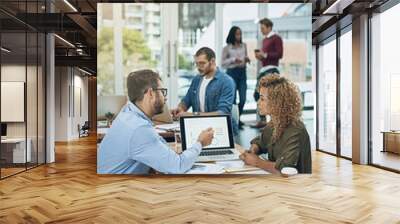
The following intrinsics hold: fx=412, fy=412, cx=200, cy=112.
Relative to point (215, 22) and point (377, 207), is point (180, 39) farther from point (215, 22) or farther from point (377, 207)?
point (377, 207)

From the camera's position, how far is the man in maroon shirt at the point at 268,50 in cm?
655

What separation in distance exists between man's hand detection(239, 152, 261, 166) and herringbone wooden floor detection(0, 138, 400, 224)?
0.83 ft

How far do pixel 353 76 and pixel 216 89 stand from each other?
11.9 ft

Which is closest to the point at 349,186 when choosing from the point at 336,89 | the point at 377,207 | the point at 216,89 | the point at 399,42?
the point at 377,207

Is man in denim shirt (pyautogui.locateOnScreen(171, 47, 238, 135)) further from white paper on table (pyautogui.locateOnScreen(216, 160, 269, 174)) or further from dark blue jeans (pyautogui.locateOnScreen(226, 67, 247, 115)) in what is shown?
white paper on table (pyautogui.locateOnScreen(216, 160, 269, 174))

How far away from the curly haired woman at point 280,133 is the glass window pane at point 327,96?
4.13 metres

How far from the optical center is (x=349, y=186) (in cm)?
585

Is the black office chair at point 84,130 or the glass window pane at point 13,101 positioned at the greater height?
the glass window pane at point 13,101

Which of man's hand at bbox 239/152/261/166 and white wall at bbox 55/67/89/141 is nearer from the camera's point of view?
man's hand at bbox 239/152/261/166

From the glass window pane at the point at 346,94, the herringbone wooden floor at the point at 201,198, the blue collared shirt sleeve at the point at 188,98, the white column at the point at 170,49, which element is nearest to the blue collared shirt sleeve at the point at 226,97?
the blue collared shirt sleeve at the point at 188,98

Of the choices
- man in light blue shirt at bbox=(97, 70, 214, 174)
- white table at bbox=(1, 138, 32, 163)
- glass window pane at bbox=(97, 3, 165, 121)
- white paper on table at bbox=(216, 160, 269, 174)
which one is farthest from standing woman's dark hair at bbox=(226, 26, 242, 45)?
white table at bbox=(1, 138, 32, 163)

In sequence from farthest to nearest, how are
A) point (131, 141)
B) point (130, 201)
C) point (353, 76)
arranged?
point (353, 76) → point (131, 141) → point (130, 201)

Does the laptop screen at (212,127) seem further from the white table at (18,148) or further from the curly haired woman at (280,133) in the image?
the white table at (18,148)

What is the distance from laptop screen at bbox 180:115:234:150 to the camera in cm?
649
